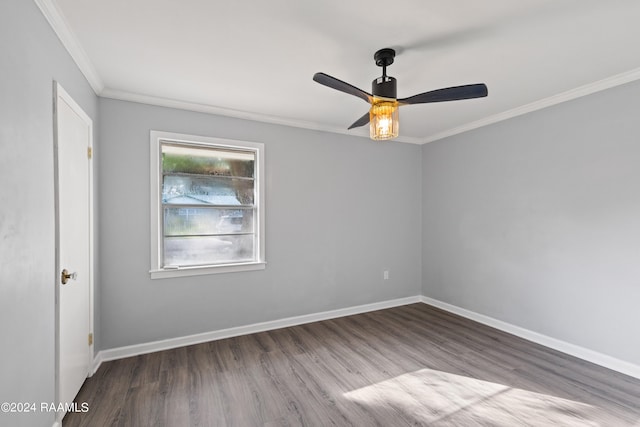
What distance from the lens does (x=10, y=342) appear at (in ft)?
4.12

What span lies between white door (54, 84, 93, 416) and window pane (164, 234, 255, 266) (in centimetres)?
78

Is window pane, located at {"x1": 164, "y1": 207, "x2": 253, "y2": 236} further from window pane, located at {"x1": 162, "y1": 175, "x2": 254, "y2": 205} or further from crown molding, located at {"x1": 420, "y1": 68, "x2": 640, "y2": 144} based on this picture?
crown molding, located at {"x1": 420, "y1": 68, "x2": 640, "y2": 144}

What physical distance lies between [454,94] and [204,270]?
9.36 feet

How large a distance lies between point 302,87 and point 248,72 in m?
0.52

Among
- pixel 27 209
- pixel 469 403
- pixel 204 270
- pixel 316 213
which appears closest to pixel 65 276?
pixel 27 209

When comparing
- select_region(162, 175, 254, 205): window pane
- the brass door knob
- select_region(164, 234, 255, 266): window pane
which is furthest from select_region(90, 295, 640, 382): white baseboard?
select_region(162, 175, 254, 205): window pane

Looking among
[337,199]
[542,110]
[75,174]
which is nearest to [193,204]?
[75,174]

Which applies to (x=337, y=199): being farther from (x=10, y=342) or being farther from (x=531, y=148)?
(x=10, y=342)

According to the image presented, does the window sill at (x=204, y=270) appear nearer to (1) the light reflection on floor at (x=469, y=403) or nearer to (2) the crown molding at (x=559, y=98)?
(1) the light reflection on floor at (x=469, y=403)

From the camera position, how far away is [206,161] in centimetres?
324

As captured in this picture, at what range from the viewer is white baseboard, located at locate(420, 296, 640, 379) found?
8.16 feet

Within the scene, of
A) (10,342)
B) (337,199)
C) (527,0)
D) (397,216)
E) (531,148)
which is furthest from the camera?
(397,216)

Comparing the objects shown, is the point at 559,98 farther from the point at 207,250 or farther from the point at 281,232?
the point at 207,250

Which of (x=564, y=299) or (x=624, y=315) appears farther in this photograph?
(x=564, y=299)
